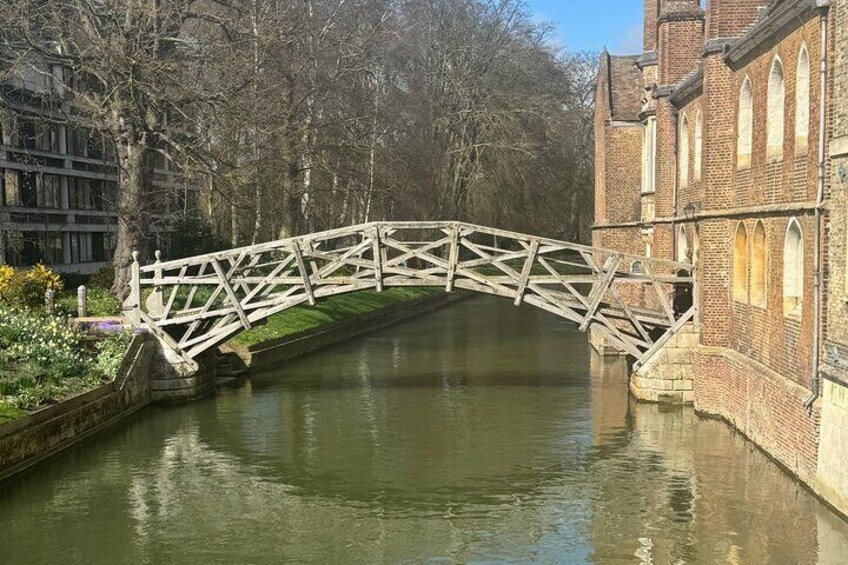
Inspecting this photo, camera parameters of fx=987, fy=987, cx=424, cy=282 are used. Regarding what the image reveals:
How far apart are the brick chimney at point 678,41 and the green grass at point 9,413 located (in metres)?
17.6

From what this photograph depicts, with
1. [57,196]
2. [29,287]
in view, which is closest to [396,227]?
[29,287]

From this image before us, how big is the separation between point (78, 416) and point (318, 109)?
1957 cm

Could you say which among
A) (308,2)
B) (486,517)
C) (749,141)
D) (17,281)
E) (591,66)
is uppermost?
(591,66)

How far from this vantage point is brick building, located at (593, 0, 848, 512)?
1265 cm

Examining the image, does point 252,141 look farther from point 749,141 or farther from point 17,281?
point 749,141

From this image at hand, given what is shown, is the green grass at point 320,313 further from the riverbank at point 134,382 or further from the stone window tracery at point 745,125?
the stone window tracery at point 745,125

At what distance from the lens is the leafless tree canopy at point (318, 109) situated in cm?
2445

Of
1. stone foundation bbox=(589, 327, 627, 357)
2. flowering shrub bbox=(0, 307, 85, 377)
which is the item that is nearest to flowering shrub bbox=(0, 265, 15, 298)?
flowering shrub bbox=(0, 307, 85, 377)

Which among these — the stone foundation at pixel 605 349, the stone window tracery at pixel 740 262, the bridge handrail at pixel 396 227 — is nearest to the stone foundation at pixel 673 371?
the bridge handrail at pixel 396 227

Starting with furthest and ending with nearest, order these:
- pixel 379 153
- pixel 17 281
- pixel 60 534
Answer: pixel 379 153 < pixel 17 281 < pixel 60 534

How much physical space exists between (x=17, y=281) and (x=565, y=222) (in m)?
36.8

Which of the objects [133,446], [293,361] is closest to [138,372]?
[133,446]

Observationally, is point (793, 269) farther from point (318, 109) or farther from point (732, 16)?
point (318, 109)

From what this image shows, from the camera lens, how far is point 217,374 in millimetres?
24859
